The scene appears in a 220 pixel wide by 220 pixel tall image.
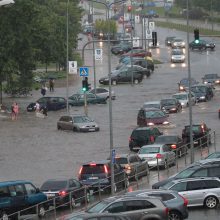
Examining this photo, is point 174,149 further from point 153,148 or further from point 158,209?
point 158,209

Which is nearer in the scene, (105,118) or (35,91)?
(105,118)


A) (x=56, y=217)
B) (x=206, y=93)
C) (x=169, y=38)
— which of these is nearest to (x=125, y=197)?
(x=56, y=217)

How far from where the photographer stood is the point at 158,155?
50500 millimetres

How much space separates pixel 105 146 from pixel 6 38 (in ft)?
89.6

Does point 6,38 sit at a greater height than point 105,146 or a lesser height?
greater

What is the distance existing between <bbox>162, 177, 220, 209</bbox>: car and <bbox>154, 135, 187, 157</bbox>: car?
15653 mm

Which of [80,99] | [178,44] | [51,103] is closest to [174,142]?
[51,103]

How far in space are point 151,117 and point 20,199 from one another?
97.4ft

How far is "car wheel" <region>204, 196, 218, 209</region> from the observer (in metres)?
37.4

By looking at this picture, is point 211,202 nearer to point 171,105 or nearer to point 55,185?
point 55,185

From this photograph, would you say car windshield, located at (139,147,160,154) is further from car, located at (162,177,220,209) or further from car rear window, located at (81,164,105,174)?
car, located at (162,177,220,209)

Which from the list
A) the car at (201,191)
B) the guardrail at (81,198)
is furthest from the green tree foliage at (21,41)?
the car at (201,191)

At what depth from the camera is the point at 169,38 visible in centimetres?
13825

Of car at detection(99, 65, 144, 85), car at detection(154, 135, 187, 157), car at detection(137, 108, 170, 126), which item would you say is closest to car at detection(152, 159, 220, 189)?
car at detection(154, 135, 187, 157)
